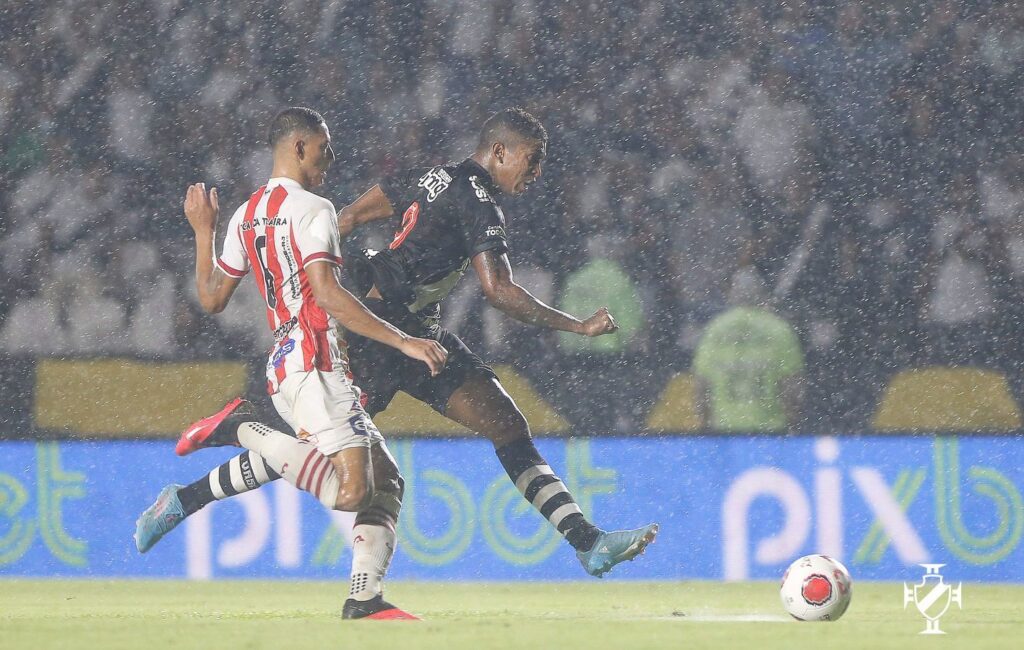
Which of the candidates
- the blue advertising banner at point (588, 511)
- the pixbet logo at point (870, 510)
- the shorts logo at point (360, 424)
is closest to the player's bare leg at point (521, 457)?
the shorts logo at point (360, 424)

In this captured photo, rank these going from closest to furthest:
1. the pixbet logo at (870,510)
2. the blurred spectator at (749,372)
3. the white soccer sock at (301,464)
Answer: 1. the white soccer sock at (301,464)
2. the pixbet logo at (870,510)
3. the blurred spectator at (749,372)

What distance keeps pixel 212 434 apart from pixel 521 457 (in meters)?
0.94

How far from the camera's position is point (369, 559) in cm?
407

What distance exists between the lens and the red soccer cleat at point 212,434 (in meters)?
4.39

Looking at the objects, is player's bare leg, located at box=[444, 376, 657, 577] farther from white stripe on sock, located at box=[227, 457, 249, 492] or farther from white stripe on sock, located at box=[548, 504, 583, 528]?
white stripe on sock, located at box=[227, 457, 249, 492]

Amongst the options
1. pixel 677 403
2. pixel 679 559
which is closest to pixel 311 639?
pixel 679 559

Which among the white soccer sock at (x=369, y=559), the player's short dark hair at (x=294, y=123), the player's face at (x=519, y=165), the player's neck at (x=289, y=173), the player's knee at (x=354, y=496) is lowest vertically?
the white soccer sock at (x=369, y=559)

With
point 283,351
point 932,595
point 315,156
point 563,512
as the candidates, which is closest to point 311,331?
point 283,351

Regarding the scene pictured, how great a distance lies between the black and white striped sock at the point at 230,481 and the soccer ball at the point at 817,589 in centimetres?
156

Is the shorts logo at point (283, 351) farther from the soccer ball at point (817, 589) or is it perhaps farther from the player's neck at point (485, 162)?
the soccer ball at point (817, 589)

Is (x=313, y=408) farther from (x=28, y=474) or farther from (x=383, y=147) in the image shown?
(x=383, y=147)

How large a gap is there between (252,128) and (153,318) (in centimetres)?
167

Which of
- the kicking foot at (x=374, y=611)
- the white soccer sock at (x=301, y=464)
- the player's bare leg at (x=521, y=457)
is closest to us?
the white soccer sock at (x=301, y=464)

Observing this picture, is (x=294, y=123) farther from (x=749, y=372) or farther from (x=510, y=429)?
(x=749, y=372)
